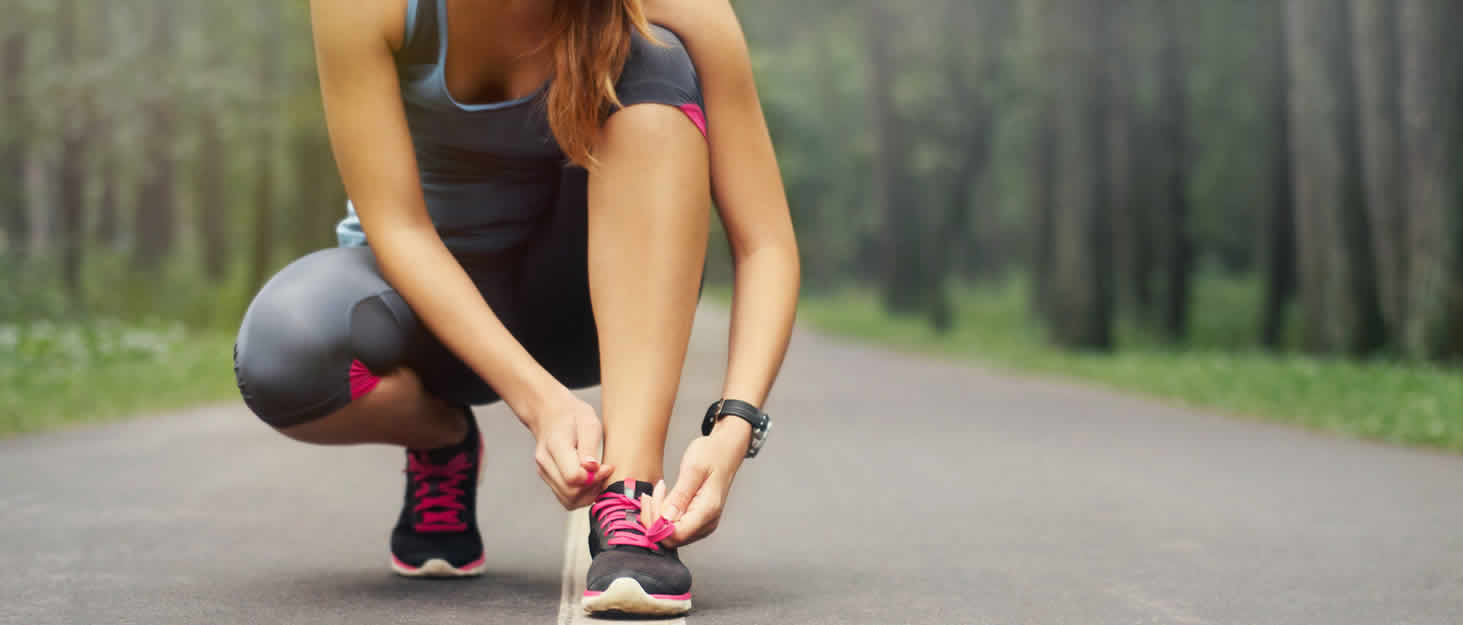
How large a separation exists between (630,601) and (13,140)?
21180 millimetres

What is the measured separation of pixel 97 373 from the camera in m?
12.9

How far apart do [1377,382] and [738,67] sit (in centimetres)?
932

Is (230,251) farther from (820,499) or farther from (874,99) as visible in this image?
(820,499)

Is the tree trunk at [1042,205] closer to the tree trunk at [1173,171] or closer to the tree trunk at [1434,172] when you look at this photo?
the tree trunk at [1173,171]

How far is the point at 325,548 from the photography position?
4543mm

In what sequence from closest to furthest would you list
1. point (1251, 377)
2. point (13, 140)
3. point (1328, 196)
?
point (1251, 377), point (1328, 196), point (13, 140)

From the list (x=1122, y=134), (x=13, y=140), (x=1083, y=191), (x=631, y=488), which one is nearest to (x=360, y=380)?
(x=631, y=488)

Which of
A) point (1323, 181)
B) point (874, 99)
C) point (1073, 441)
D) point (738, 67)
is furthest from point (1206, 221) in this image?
point (738, 67)

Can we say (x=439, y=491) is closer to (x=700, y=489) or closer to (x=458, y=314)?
(x=458, y=314)

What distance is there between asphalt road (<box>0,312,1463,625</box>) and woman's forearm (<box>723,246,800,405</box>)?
46cm

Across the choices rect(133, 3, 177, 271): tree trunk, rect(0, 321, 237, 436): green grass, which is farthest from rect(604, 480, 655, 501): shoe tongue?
rect(133, 3, 177, 271): tree trunk

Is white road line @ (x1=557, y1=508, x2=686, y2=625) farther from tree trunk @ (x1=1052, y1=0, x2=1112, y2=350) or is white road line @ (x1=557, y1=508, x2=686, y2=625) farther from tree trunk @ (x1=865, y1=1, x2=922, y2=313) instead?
tree trunk @ (x1=865, y1=1, x2=922, y2=313)

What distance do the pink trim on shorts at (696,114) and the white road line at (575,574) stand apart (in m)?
0.89

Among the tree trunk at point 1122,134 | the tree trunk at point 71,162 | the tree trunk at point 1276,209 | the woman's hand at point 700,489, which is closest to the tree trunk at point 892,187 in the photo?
the tree trunk at point 1276,209
